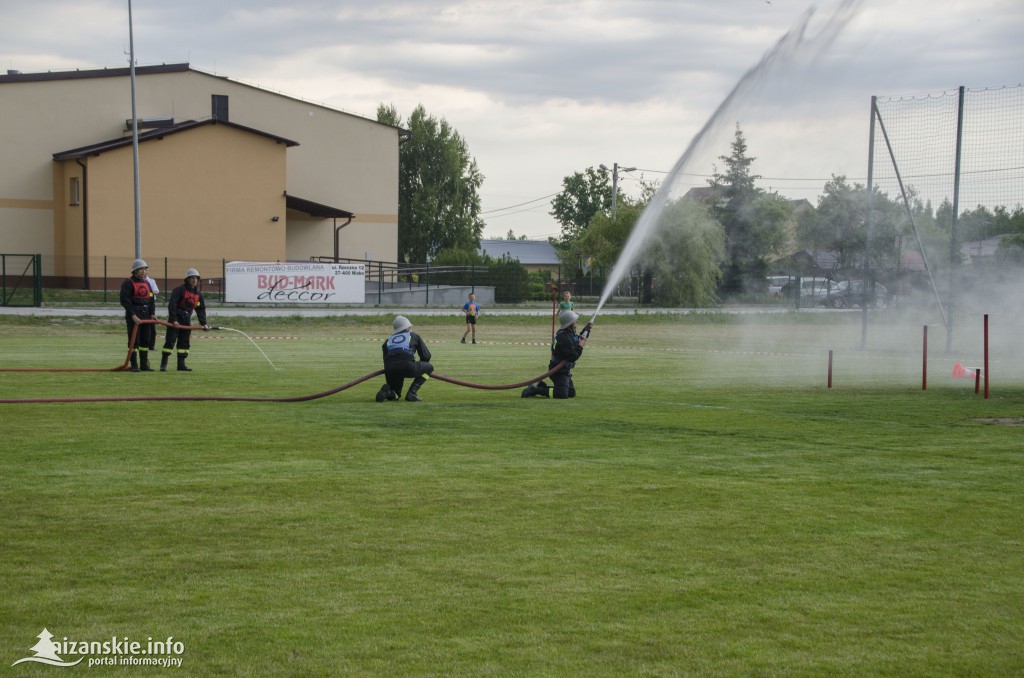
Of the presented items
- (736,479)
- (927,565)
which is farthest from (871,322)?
(927,565)

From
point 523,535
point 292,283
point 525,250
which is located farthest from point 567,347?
point 525,250

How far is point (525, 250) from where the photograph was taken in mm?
130375

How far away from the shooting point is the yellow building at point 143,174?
51.9m

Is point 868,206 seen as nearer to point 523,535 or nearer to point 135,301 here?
point 135,301

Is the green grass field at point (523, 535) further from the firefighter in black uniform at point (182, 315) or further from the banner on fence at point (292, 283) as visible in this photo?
the banner on fence at point (292, 283)

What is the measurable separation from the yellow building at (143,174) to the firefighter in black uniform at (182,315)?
97.2 ft

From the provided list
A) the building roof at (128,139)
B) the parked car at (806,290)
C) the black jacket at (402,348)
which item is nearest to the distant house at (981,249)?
the black jacket at (402,348)

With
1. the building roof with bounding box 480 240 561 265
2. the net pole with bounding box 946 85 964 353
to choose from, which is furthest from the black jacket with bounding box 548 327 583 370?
the building roof with bounding box 480 240 561 265

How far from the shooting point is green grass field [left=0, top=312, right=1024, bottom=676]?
5.62 metres

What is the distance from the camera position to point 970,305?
26484mm

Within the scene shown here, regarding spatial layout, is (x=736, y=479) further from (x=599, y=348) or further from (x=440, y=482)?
(x=599, y=348)

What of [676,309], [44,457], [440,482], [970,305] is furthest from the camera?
[676,309]

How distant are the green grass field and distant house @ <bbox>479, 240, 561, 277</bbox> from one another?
109 meters

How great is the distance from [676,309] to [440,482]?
4489 cm
